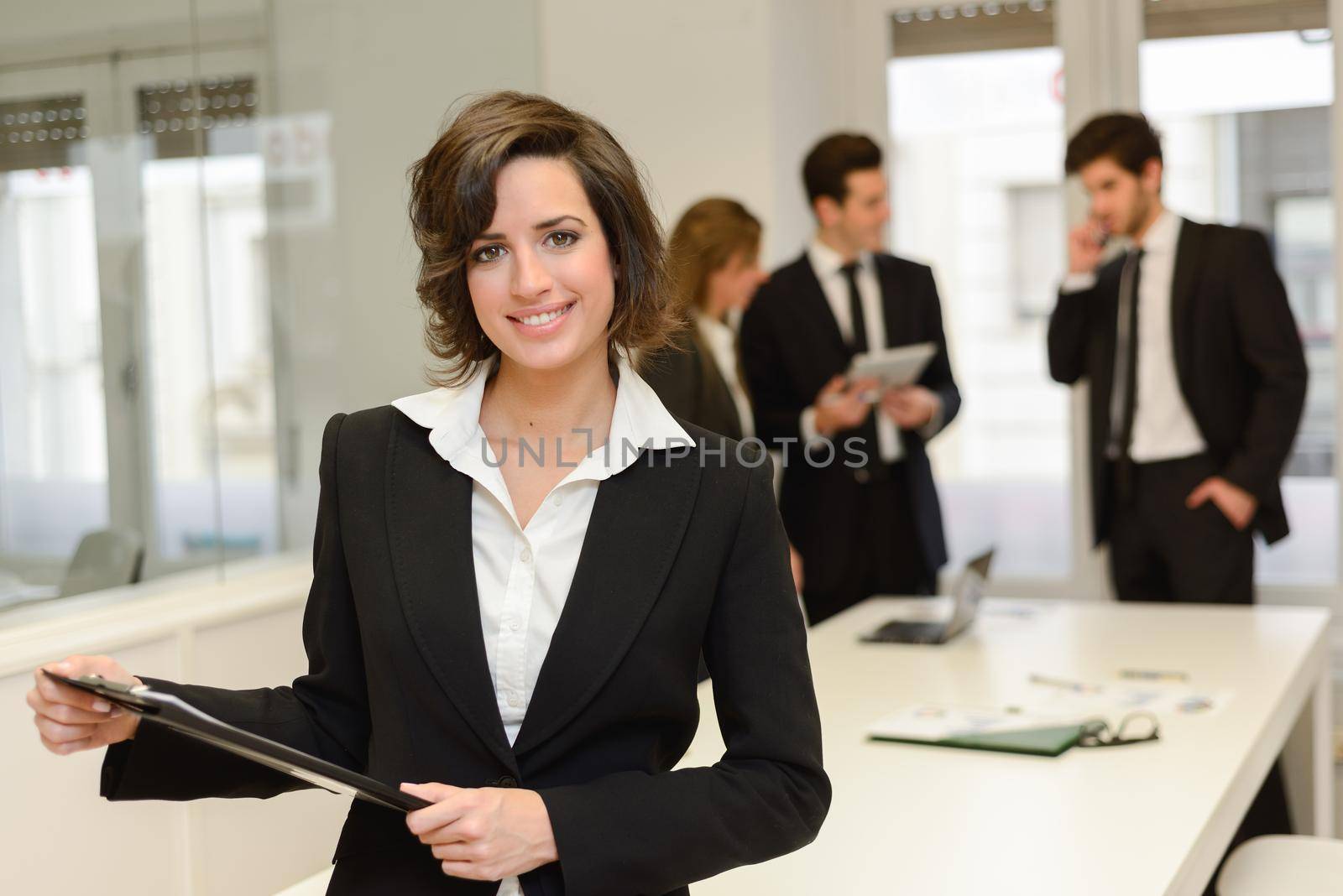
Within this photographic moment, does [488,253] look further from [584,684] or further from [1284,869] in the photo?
[1284,869]

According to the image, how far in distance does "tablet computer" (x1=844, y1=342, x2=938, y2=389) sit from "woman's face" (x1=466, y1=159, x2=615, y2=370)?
2.42 m

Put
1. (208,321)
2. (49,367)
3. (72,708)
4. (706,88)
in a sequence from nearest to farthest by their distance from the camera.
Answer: (72,708) < (49,367) < (208,321) < (706,88)

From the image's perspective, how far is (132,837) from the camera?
2.76 meters

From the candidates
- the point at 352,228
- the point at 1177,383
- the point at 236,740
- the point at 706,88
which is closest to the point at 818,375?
the point at 1177,383

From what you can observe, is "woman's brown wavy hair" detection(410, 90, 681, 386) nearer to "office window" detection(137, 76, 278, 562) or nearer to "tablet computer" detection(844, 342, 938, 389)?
"office window" detection(137, 76, 278, 562)

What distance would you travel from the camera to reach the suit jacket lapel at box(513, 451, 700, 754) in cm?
125

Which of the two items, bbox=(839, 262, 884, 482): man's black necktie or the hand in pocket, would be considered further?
bbox=(839, 262, 884, 482): man's black necktie

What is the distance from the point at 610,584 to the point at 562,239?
31 centimetres

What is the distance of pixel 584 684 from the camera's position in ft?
4.10

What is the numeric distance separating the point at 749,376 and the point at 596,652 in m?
2.98

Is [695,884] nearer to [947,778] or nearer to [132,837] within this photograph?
[947,778]

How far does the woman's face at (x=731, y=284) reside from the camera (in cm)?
374

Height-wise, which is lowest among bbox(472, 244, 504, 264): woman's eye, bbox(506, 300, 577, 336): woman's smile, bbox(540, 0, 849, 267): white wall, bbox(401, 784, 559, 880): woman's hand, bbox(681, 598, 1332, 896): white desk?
bbox(681, 598, 1332, 896): white desk

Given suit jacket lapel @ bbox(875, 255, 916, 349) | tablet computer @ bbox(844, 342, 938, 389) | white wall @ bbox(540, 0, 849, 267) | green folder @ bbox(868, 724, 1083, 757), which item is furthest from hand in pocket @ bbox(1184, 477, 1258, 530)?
white wall @ bbox(540, 0, 849, 267)
